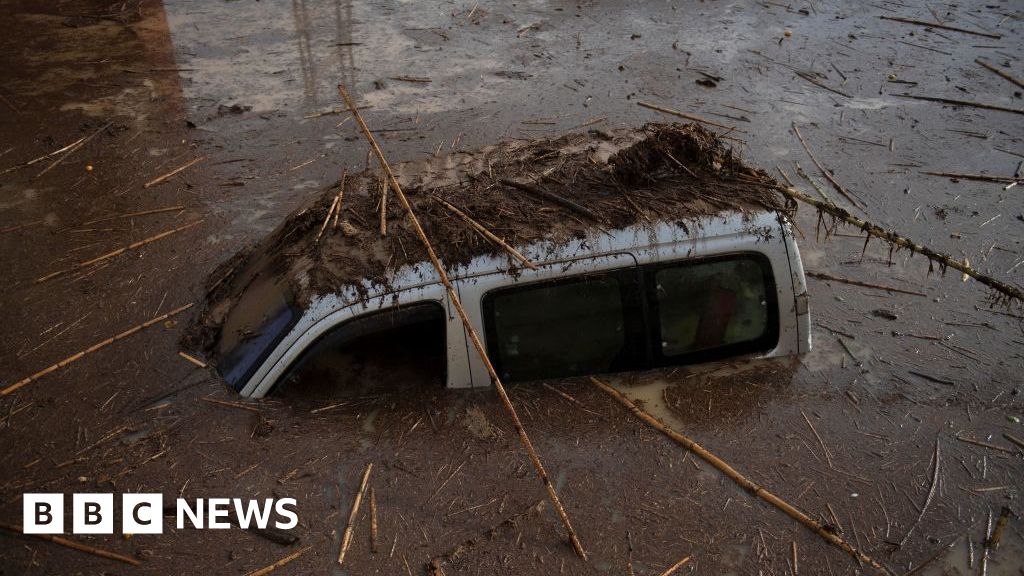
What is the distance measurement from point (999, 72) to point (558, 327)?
969cm

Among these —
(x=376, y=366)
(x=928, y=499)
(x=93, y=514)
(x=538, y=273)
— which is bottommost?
(x=928, y=499)

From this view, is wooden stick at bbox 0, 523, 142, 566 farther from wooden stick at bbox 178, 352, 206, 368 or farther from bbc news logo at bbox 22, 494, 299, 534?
wooden stick at bbox 178, 352, 206, 368

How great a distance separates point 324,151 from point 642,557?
20.5 feet

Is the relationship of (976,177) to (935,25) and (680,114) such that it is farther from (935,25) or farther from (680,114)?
(935,25)

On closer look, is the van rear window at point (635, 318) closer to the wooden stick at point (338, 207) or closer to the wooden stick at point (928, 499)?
the wooden stick at point (338, 207)

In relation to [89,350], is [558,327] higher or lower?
higher

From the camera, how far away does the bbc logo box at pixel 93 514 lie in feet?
14.2

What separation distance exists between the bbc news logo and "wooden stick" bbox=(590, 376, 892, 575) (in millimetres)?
2168

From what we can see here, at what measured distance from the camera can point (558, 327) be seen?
483 centimetres

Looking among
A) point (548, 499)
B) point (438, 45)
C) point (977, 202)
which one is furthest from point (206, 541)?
point (438, 45)

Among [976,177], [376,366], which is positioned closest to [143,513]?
[376,366]

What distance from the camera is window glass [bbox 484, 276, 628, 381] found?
15.5ft

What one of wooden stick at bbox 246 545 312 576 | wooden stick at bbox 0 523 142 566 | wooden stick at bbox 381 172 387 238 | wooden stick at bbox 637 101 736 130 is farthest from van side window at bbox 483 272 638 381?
wooden stick at bbox 637 101 736 130

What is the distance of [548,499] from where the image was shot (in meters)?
4.59
